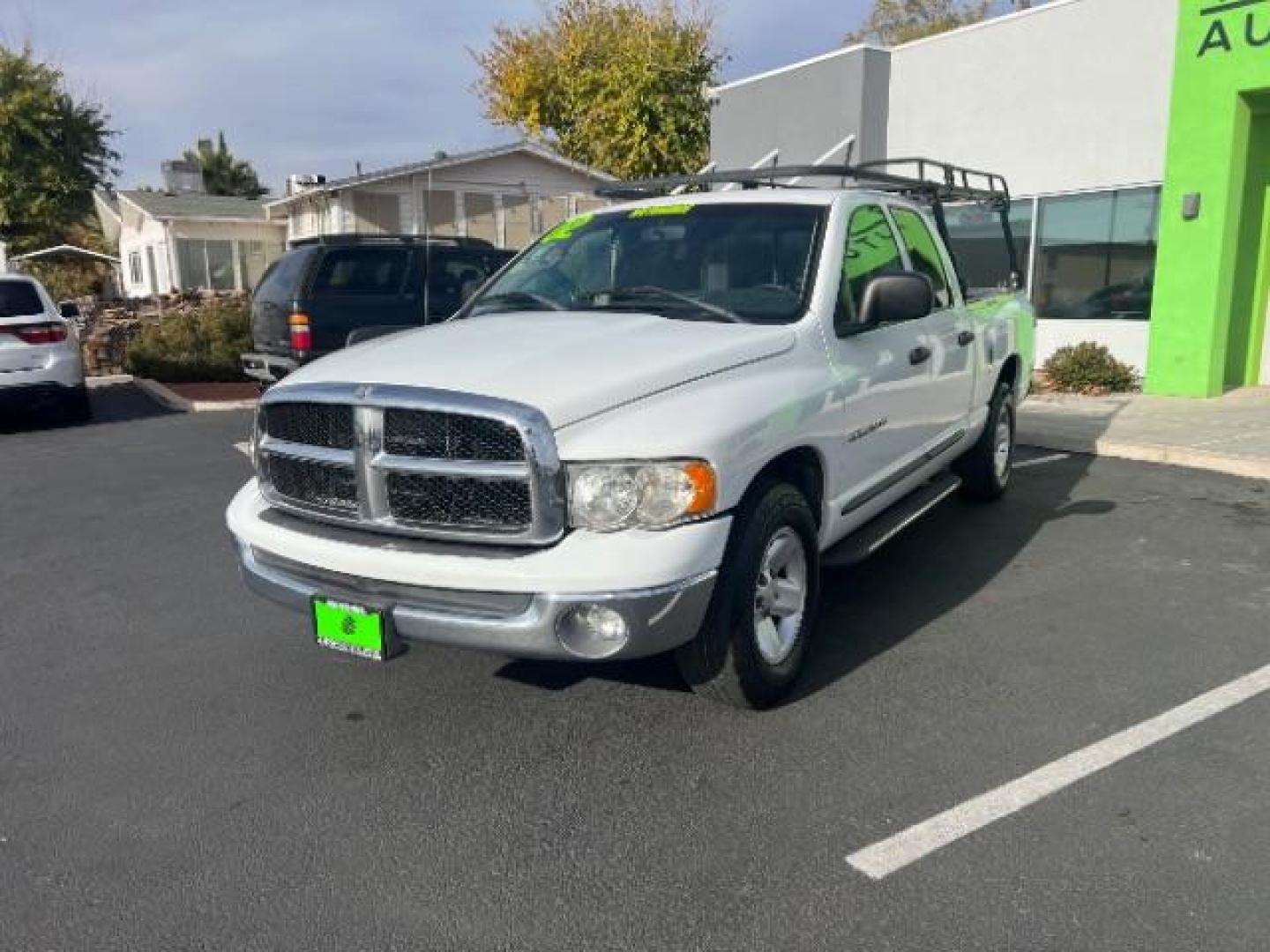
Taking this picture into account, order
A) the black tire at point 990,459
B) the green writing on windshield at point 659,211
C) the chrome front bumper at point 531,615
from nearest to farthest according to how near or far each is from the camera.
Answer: the chrome front bumper at point 531,615 → the green writing on windshield at point 659,211 → the black tire at point 990,459

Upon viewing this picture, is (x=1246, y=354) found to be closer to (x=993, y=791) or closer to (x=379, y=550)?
(x=993, y=791)

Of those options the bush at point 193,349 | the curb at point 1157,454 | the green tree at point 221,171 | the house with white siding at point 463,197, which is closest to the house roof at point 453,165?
the house with white siding at point 463,197

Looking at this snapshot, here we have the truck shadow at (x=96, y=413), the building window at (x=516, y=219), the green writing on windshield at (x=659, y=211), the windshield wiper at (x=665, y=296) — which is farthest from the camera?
the building window at (x=516, y=219)

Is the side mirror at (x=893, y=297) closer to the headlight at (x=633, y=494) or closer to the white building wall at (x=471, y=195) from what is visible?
the headlight at (x=633, y=494)

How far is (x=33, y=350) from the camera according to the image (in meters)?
10.4

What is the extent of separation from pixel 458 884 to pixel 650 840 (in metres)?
0.56

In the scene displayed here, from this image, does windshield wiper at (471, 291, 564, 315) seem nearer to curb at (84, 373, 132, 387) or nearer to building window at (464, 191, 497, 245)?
curb at (84, 373, 132, 387)

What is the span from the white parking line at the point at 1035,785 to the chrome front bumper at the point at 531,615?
0.84m

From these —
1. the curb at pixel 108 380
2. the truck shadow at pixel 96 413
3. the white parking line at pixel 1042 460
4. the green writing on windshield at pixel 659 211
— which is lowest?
the white parking line at pixel 1042 460

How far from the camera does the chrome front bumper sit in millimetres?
2947

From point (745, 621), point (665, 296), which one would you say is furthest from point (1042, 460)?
point (745, 621)

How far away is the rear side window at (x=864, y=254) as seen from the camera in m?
4.23

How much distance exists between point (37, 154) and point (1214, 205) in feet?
130

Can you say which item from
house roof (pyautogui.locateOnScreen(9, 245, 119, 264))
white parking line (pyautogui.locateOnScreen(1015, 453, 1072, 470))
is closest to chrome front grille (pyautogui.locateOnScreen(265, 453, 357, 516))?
white parking line (pyautogui.locateOnScreen(1015, 453, 1072, 470))
